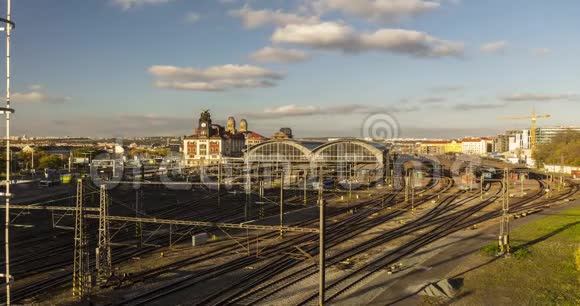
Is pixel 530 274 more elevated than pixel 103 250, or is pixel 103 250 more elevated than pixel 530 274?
pixel 103 250

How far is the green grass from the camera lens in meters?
18.1

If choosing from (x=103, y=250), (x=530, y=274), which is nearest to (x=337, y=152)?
(x=530, y=274)

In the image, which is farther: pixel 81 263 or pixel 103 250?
pixel 103 250

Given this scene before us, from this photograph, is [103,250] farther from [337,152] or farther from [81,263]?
[337,152]

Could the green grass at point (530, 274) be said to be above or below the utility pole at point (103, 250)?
below

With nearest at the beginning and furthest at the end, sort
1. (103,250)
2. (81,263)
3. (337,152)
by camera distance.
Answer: (81,263)
(103,250)
(337,152)

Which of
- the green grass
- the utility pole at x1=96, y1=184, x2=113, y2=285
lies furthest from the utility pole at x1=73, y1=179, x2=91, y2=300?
the green grass

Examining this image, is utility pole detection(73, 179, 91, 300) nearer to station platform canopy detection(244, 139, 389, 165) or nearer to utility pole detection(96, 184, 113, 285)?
utility pole detection(96, 184, 113, 285)

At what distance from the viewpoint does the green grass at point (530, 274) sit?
59.4 feet

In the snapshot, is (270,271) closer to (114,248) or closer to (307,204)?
(114,248)

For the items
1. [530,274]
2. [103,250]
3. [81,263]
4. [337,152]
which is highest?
[337,152]

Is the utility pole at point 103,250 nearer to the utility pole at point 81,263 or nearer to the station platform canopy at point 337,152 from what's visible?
the utility pole at point 81,263

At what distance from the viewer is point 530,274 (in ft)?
70.0

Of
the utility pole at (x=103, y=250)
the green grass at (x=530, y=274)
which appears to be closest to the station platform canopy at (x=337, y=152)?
the green grass at (x=530, y=274)
